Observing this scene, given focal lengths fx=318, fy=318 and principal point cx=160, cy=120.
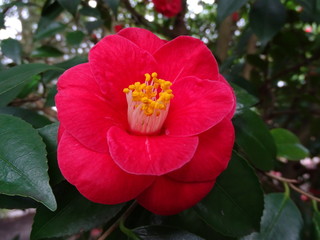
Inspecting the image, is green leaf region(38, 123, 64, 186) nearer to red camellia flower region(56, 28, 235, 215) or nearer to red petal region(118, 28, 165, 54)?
red camellia flower region(56, 28, 235, 215)

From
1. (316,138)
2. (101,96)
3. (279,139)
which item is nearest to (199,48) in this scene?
(101,96)

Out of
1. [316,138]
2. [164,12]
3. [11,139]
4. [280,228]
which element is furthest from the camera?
[316,138]

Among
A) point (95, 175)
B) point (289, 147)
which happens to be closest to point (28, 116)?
point (95, 175)

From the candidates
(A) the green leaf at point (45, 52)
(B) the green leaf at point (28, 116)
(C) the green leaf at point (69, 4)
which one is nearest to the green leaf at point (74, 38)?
(A) the green leaf at point (45, 52)

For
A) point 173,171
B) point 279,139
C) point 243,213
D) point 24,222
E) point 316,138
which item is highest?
point 173,171

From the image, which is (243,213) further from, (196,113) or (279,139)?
(279,139)

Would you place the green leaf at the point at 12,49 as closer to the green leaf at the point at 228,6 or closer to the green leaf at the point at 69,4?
the green leaf at the point at 69,4
